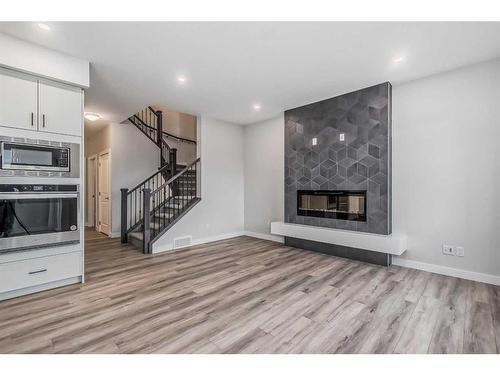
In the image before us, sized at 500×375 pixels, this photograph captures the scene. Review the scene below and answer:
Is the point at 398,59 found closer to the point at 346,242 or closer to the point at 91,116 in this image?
the point at 346,242

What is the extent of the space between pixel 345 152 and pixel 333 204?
0.92 meters

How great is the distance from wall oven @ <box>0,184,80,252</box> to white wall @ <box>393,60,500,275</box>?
4478 millimetres

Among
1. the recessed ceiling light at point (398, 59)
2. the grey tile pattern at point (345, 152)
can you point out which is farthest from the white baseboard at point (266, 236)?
the recessed ceiling light at point (398, 59)

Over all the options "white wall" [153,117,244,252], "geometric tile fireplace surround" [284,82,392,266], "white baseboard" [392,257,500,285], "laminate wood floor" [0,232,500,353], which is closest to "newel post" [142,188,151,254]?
"white wall" [153,117,244,252]

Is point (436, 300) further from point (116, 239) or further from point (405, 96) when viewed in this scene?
point (116, 239)

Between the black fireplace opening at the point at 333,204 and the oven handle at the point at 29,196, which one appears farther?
the black fireplace opening at the point at 333,204

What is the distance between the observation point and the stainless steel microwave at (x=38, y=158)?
250 centimetres

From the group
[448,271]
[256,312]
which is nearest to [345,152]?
[448,271]

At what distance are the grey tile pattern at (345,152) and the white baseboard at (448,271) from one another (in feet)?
1.68

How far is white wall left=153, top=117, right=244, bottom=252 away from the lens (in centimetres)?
504

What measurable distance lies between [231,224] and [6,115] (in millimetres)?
4203

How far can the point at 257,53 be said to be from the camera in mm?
2762

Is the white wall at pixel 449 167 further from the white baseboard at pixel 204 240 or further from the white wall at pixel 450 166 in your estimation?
the white baseboard at pixel 204 240
